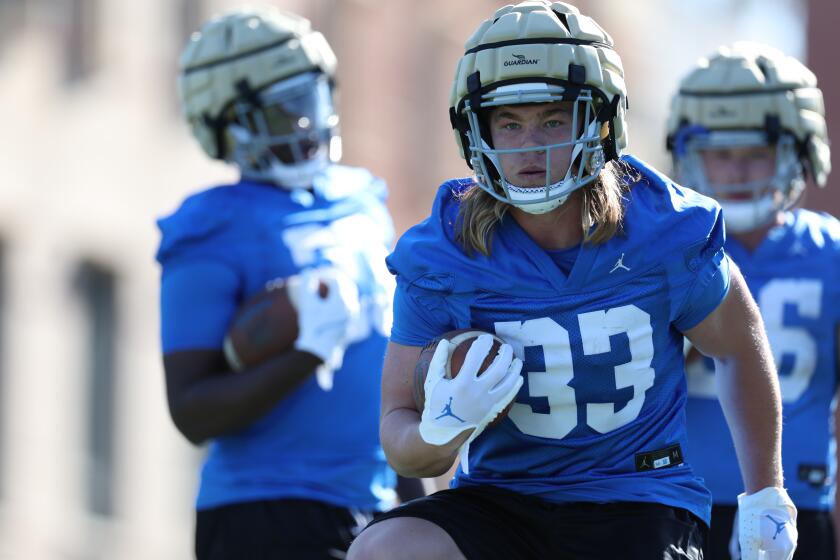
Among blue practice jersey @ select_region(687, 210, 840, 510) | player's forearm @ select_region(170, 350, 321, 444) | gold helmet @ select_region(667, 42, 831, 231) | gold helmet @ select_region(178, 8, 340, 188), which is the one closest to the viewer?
player's forearm @ select_region(170, 350, 321, 444)

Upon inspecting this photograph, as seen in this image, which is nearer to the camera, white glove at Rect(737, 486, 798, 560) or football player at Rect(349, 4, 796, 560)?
football player at Rect(349, 4, 796, 560)

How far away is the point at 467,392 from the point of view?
470 cm

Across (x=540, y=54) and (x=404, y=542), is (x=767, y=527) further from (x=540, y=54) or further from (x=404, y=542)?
(x=540, y=54)

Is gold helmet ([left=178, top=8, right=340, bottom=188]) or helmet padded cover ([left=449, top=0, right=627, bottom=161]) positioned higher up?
helmet padded cover ([left=449, top=0, right=627, bottom=161])

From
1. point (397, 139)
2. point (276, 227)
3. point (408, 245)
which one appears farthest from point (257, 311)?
point (397, 139)

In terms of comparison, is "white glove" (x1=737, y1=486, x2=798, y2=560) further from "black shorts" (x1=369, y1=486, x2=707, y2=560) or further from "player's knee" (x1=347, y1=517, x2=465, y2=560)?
"player's knee" (x1=347, y1=517, x2=465, y2=560)

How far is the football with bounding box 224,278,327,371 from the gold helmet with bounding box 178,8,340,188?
1.70 feet

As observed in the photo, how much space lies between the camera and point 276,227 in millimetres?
6504

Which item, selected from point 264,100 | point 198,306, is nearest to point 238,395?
point 198,306

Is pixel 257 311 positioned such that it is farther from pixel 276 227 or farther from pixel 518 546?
pixel 518 546

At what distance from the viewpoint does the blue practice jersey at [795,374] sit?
6.56 meters

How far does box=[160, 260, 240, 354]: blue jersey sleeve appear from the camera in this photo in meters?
6.34

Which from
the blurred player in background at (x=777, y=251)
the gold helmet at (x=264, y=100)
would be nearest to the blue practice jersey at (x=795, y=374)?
the blurred player in background at (x=777, y=251)

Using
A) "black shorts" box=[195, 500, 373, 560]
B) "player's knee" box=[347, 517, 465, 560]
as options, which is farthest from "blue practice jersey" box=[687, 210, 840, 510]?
"player's knee" box=[347, 517, 465, 560]
